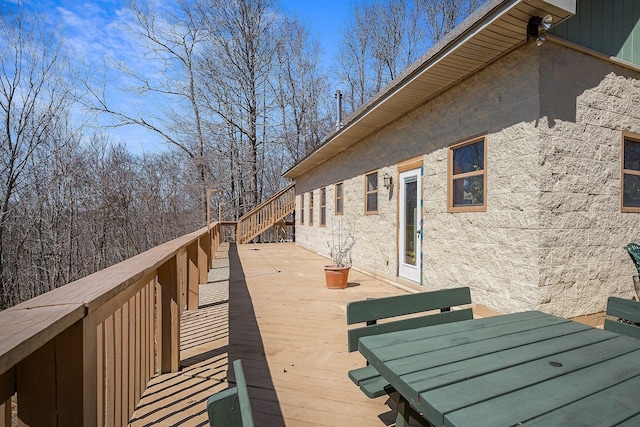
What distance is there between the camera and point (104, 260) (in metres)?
14.2

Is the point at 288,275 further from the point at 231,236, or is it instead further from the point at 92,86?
the point at 92,86

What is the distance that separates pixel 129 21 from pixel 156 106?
413cm

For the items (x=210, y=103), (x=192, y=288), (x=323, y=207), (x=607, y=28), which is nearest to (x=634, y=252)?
(x=607, y=28)

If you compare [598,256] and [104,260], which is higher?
[598,256]

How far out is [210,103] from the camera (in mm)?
17609

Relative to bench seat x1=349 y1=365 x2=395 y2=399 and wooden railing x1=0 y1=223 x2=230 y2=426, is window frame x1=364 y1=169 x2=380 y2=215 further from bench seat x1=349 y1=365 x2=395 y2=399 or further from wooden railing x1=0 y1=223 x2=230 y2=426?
wooden railing x1=0 y1=223 x2=230 y2=426

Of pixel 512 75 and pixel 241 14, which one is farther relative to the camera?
pixel 241 14

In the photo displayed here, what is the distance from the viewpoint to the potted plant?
5461mm

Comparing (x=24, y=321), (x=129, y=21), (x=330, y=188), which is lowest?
(x=24, y=321)

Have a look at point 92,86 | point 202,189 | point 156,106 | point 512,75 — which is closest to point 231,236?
point 202,189

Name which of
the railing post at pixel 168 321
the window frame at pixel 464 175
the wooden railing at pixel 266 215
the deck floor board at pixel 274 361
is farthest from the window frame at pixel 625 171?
the wooden railing at pixel 266 215

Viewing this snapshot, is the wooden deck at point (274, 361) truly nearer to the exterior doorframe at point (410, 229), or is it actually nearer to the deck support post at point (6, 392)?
the exterior doorframe at point (410, 229)

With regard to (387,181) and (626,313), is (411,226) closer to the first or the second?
(387,181)

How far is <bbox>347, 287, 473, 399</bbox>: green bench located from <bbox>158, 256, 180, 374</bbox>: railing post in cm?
147
